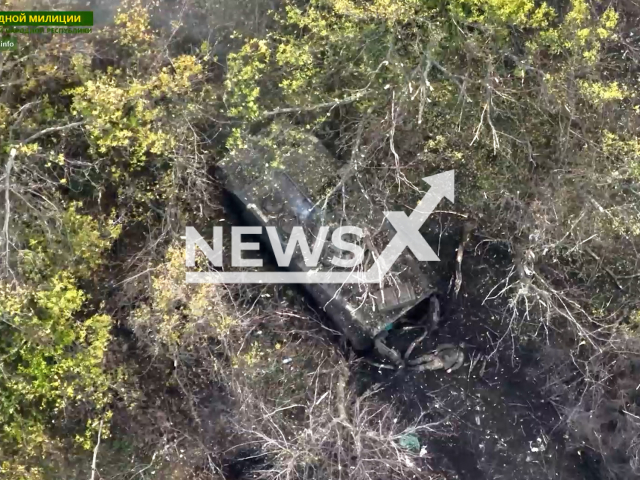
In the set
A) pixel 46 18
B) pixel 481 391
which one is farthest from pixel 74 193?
pixel 481 391

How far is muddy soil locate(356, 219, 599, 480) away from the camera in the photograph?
5.44 m

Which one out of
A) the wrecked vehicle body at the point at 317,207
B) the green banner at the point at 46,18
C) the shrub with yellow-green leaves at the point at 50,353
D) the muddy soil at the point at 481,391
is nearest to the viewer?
the shrub with yellow-green leaves at the point at 50,353

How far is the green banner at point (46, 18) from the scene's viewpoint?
5.09 m

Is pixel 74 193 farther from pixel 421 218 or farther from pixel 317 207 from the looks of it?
pixel 421 218

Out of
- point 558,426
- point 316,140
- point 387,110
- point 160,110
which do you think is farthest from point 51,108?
point 558,426

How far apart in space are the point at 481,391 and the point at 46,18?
5.44 metres

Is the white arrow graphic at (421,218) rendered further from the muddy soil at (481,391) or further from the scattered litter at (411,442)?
the scattered litter at (411,442)

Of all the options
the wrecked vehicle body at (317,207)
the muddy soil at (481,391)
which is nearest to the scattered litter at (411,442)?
the muddy soil at (481,391)

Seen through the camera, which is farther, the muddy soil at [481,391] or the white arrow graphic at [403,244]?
the muddy soil at [481,391]

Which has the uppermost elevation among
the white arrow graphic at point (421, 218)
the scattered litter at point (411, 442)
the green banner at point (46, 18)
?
the green banner at point (46, 18)

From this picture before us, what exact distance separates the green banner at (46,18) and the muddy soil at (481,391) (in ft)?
12.7

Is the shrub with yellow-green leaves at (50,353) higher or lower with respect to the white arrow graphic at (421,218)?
lower

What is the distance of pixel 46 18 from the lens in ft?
17.1

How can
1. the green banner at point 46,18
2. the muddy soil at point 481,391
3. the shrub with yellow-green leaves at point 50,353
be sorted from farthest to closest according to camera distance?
the muddy soil at point 481,391 → the green banner at point 46,18 → the shrub with yellow-green leaves at point 50,353
